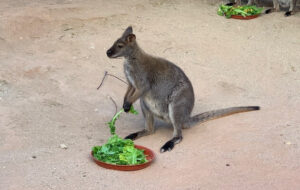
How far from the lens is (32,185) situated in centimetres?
522

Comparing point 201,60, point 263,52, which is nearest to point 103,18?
point 201,60

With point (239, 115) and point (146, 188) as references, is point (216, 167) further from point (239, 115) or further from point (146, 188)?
point (239, 115)

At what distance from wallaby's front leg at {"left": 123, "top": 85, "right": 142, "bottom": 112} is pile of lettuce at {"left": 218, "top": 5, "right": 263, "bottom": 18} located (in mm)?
4615

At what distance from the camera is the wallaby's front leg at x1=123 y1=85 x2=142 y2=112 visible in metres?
6.73

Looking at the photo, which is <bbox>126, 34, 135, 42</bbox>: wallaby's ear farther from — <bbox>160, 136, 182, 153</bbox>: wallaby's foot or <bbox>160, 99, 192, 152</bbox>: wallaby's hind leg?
<bbox>160, 136, 182, 153</bbox>: wallaby's foot

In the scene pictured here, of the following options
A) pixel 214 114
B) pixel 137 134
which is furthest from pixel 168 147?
pixel 214 114

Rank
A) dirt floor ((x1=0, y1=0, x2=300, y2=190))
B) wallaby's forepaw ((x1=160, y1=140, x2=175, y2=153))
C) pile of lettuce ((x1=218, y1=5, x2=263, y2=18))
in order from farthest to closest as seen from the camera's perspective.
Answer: pile of lettuce ((x1=218, y1=5, x2=263, y2=18)) → wallaby's forepaw ((x1=160, y1=140, x2=175, y2=153)) → dirt floor ((x1=0, y1=0, x2=300, y2=190))

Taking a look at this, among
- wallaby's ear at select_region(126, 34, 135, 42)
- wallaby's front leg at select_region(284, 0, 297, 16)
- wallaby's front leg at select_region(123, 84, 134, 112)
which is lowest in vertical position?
wallaby's front leg at select_region(284, 0, 297, 16)

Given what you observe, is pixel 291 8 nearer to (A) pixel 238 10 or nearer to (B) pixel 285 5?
(B) pixel 285 5

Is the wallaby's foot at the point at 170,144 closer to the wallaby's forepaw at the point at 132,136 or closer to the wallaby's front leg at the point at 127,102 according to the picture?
the wallaby's forepaw at the point at 132,136

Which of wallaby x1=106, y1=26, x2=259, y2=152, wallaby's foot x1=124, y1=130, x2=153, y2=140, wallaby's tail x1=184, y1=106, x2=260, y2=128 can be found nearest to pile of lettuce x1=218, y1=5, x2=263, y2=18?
wallaby's tail x1=184, y1=106, x2=260, y2=128

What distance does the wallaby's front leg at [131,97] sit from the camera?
6734mm

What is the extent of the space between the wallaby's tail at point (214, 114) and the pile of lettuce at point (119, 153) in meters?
1.12

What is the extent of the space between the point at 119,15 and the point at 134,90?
3.74 meters
